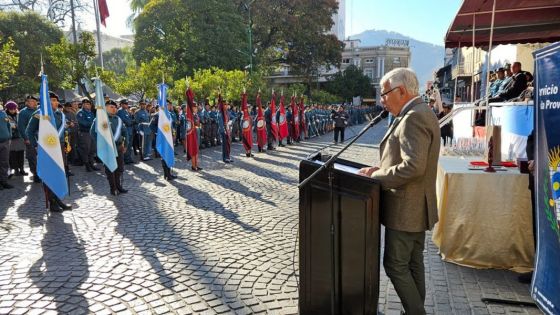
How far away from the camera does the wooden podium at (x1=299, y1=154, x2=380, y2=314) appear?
8.66 ft

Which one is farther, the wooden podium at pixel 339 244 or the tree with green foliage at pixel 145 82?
the tree with green foliage at pixel 145 82

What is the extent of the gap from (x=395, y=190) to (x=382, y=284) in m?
1.62

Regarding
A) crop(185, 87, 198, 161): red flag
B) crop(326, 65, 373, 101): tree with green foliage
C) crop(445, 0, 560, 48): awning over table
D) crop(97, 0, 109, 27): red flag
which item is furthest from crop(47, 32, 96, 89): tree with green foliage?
crop(326, 65, 373, 101): tree with green foliage

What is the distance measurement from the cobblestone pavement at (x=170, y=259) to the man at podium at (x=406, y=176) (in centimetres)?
77

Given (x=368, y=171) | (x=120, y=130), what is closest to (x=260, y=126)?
(x=120, y=130)

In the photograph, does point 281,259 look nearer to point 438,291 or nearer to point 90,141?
point 438,291

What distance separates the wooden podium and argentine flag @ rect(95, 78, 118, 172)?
5882 mm

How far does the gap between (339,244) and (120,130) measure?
7758 mm

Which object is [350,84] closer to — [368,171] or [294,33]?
[294,33]

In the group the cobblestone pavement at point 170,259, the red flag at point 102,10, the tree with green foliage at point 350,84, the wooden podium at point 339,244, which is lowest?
the cobblestone pavement at point 170,259

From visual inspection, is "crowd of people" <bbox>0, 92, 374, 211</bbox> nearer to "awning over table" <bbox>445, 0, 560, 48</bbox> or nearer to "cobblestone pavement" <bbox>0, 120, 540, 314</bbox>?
"cobblestone pavement" <bbox>0, 120, 540, 314</bbox>

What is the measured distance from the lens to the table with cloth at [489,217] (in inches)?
159

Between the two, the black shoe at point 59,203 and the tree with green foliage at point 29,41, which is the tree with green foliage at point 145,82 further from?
the black shoe at point 59,203

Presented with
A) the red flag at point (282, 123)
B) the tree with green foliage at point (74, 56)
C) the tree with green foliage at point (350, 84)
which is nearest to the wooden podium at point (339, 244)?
the red flag at point (282, 123)
